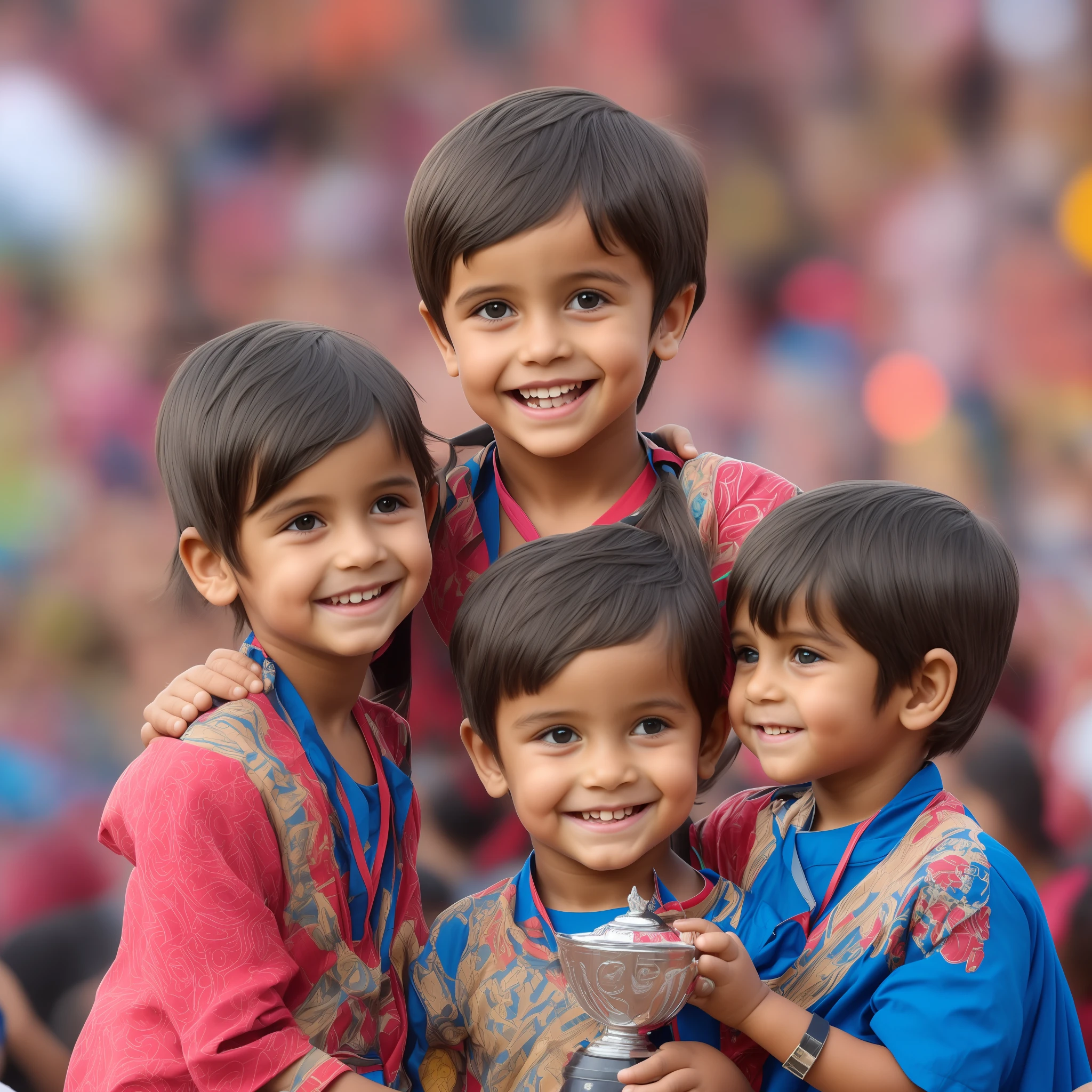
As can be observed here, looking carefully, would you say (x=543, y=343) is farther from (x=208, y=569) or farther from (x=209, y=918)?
(x=209, y=918)

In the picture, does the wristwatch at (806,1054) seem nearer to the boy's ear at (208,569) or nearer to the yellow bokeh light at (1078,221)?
the boy's ear at (208,569)

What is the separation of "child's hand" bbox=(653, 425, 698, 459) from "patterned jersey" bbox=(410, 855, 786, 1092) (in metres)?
0.65

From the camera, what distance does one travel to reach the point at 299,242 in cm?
423

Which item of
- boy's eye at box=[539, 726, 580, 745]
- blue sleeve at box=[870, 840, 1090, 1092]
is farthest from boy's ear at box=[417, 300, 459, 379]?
blue sleeve at box=[870, 840, 1090, 1092]

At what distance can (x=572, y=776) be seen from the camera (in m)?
1.48

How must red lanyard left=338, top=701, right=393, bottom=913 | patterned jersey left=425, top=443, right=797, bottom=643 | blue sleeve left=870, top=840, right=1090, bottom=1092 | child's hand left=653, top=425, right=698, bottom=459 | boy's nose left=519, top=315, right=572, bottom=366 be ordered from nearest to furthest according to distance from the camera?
blue sleeve left=870, top=840, right=1090, bottom=1092 → red lanyard left=338, top=701, right=393, bottom=913 → boy's nose left=519, top=315, right=572, bottom=366 → patterned jersey left=425, top=443, right=797, bottom=643 → child's hand left=653, top=425, right=698, bottom=459

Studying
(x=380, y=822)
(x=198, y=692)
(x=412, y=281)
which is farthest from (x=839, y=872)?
(x=412, y=281)

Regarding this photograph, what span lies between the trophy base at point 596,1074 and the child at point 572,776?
0.06m

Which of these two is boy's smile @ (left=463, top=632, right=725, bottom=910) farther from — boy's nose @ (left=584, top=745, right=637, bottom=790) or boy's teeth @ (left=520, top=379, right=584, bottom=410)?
boy's teeth @ (left=520, top=379, right=584, bottom=410)

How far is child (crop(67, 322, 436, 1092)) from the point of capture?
143cm

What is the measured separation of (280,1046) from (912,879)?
0.67 meters

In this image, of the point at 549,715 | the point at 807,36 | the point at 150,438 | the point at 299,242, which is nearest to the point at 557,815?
the point at 549,715

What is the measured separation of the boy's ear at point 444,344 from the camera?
73.5 inches

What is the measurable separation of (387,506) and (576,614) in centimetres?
30
